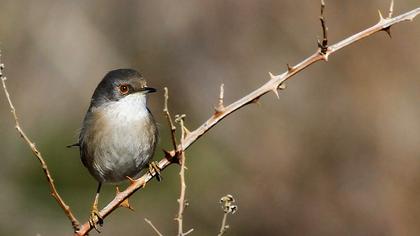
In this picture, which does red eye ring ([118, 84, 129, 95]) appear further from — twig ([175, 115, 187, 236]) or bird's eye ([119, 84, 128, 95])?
twig ([175, 115, 187, 236])

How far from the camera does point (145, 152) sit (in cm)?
638

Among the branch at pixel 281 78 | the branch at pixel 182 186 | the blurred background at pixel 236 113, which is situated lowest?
the branch at pixel 182 186

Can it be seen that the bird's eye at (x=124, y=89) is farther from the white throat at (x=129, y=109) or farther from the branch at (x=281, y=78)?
the branch at (x=281, y=78)

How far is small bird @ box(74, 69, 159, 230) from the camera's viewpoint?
6.34 m

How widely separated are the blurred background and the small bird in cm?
476

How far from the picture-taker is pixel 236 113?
13.2 m

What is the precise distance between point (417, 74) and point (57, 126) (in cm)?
576

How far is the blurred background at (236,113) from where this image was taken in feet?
38.7

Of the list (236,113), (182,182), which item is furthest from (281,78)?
(236,113)

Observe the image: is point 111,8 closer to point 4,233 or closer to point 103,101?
point 4,233

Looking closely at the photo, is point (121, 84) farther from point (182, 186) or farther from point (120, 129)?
point (182, 186)

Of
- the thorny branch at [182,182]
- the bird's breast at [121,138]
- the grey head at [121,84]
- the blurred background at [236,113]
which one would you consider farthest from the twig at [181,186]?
the blurred background at [236,113]

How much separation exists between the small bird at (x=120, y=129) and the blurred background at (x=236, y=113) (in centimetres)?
476

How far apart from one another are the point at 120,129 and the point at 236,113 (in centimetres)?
691
